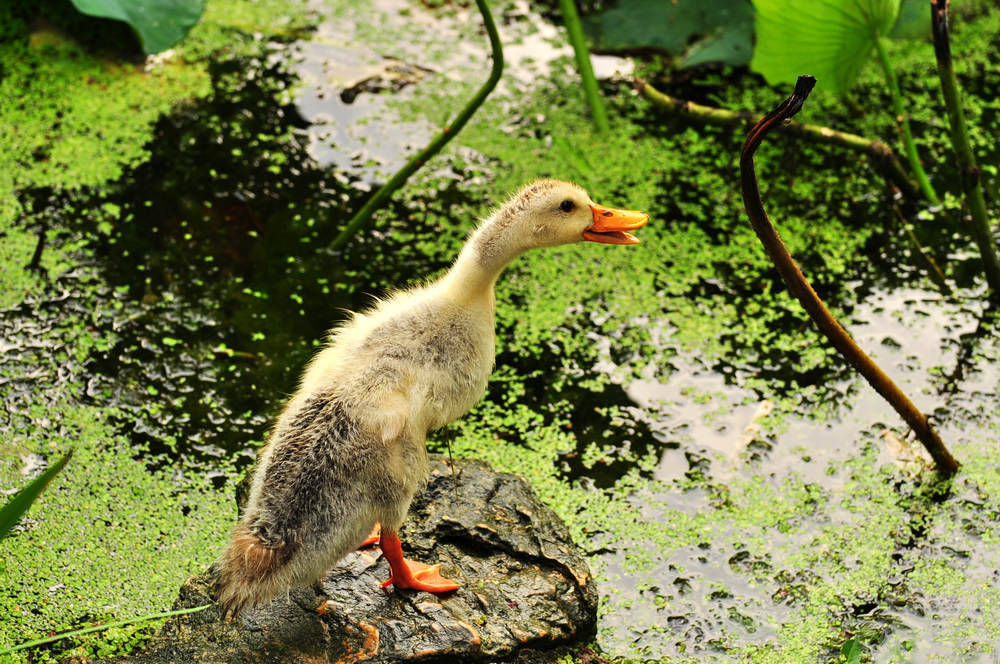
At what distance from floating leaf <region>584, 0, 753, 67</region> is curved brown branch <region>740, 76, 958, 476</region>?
2.29 m

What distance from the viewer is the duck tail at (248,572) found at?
8.01ft

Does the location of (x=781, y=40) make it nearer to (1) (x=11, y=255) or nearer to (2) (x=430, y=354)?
(2) (x=430, y=354)

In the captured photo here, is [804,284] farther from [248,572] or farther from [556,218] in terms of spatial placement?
[248,572]

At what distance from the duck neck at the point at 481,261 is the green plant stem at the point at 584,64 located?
6.92 ft

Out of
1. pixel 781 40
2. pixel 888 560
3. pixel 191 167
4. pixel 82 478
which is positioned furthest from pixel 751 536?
pixel 191 167

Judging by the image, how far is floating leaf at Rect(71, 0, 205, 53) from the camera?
14.4 feet

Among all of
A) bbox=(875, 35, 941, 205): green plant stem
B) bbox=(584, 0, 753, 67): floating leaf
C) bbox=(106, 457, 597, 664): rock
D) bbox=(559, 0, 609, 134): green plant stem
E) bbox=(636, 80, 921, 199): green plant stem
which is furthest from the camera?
bbox=(584, 0, 753, 67): floating leaf

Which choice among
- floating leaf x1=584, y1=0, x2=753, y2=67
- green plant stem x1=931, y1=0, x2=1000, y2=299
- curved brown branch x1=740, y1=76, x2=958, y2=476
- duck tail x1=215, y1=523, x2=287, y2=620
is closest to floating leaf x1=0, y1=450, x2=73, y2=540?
duck tail x1=215, y1=523, x2=287, y2=620

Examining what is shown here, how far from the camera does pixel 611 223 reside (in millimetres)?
2863

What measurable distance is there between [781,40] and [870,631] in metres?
2.23

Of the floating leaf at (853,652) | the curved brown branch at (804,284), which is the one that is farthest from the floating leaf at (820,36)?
the floating leaf at (853,652)

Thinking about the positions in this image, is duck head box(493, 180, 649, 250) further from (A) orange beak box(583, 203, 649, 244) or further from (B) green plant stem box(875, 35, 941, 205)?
(B) green plant stem box(875, 35, 941, 205)

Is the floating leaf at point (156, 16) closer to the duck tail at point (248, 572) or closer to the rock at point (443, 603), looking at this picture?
the rock at point (443, 603)

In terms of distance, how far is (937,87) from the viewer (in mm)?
5254
